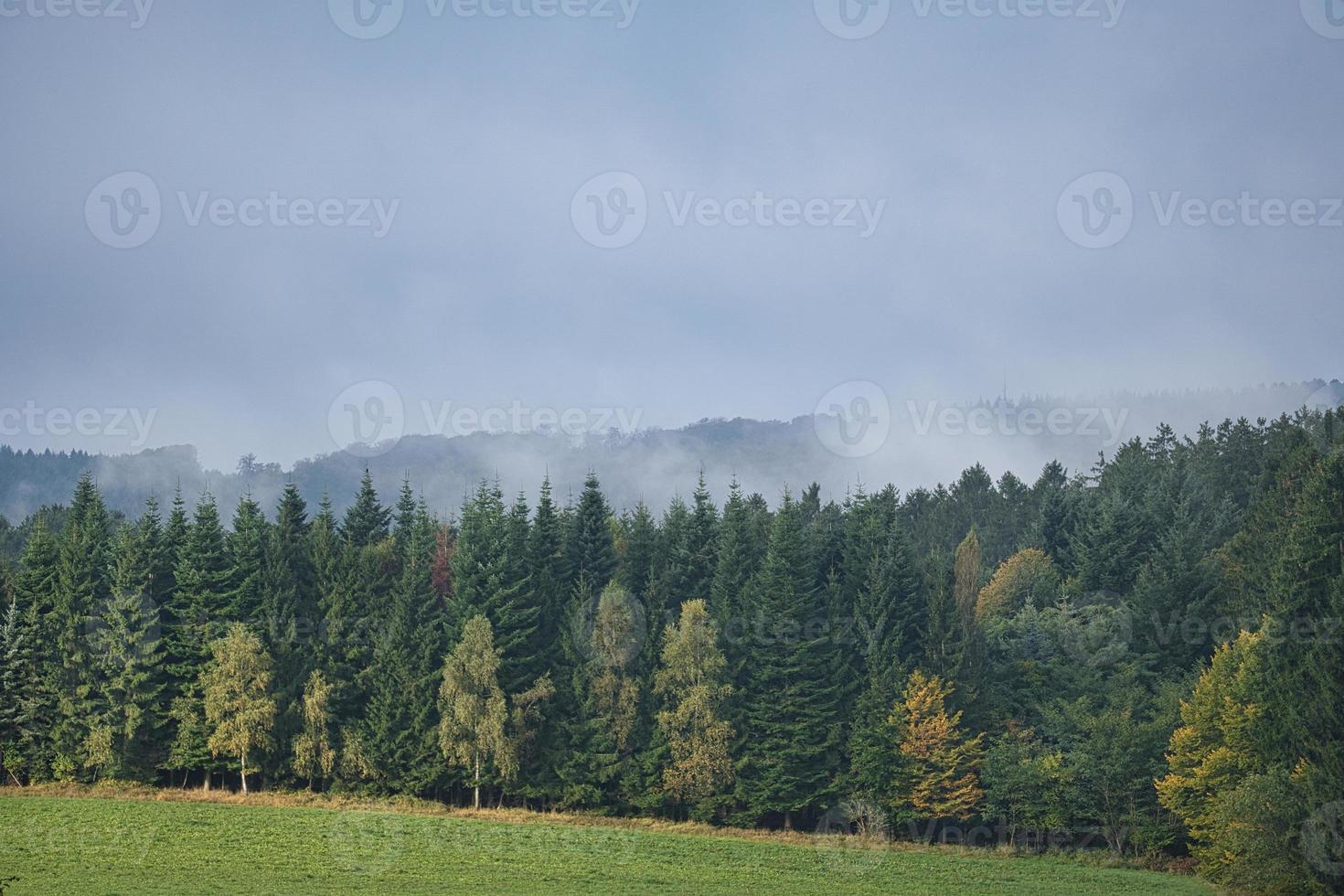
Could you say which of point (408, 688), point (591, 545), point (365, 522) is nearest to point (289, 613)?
point (408, 688)

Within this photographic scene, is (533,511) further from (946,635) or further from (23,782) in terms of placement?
(23,782)

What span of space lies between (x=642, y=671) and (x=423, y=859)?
1984cm

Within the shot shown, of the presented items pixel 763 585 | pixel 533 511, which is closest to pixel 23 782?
pixel 533 511

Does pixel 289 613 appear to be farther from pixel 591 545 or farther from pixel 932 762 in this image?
pixel 932 762

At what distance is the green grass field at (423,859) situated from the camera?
4416 cm

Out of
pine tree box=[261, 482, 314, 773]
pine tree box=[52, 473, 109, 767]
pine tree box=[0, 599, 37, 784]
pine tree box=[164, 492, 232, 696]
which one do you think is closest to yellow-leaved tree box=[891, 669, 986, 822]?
pine tree box=[261, 482, 314, 773]

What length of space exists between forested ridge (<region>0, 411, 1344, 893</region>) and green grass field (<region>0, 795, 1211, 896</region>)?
4.91 metres

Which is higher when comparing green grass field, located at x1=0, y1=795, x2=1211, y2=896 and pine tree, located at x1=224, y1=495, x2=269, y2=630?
pine tree, located at x1=224, y1=495, x2=269, y2=630

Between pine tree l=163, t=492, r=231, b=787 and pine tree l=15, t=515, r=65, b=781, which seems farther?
pine tree l=15, t=515, r=65, b=781

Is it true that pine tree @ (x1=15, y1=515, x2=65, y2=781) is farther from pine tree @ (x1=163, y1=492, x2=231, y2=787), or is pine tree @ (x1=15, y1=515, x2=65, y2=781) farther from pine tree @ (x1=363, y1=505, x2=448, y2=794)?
pine tree @ (x1=363, y1=505, x2=448, y2=794)

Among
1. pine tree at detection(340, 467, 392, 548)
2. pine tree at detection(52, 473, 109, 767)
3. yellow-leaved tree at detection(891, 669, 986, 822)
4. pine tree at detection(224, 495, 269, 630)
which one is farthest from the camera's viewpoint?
pine tree at detection(340, 467, 392, 548)

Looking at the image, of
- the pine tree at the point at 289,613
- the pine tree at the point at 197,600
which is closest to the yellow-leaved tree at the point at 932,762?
the pine tree at the point at 289,613

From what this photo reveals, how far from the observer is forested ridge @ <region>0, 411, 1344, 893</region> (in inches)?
2510

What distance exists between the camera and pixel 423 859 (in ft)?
162
